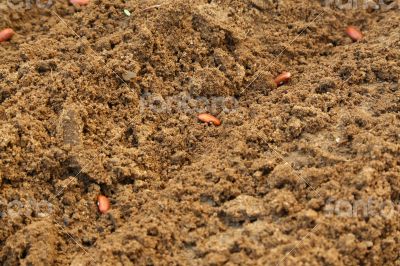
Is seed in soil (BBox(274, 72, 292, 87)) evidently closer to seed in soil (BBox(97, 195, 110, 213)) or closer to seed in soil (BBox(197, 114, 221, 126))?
seed in soil (BBox(197, 114, 221, 126))

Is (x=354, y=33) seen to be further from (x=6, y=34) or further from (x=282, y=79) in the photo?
(x=6, y=34)

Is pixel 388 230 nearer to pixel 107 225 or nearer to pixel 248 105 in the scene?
pixel 248 105

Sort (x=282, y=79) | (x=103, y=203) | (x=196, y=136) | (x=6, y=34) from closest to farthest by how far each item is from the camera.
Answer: (x=103, y=203) → (x=196, y=136) → (x=282, y=79) → (x=6, y=34)

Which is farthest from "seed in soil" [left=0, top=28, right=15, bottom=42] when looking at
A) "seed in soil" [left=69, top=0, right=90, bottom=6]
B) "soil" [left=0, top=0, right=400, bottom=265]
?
"seed in soil" [left=69, top=0, right=90, bottom=6]

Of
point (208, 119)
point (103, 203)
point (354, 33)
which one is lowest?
point (103, 203)

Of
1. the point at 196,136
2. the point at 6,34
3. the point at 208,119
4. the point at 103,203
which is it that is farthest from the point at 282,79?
the point at 6,34

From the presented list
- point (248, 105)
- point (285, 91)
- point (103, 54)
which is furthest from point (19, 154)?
point (285, 91)
